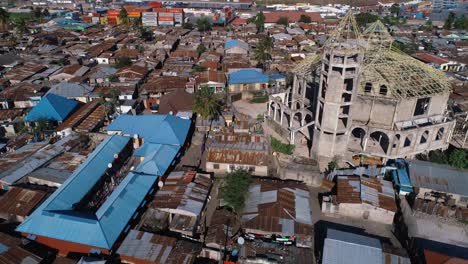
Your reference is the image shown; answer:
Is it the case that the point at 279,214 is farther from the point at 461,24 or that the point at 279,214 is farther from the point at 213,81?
the point at 461,24

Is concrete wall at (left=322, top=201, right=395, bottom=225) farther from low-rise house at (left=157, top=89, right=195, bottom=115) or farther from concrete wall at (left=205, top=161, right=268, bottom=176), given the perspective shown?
low-rise house at (left=157, top=89, right=195, bottom=115)

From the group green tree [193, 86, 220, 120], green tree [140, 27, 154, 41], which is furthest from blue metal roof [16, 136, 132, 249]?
green tree [140, 27, 154, 41]

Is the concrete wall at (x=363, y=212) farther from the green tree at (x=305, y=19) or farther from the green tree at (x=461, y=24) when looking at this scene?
the green tree at (x=461, y=24)

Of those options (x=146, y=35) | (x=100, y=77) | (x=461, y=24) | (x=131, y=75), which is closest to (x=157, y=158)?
(x=131, y=75)

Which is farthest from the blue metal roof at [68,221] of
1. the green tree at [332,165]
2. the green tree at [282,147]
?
the green tree at [332,165]

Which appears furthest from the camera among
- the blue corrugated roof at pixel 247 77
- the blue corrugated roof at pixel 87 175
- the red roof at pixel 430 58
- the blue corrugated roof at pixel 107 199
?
the red roof at pixel 430 58
